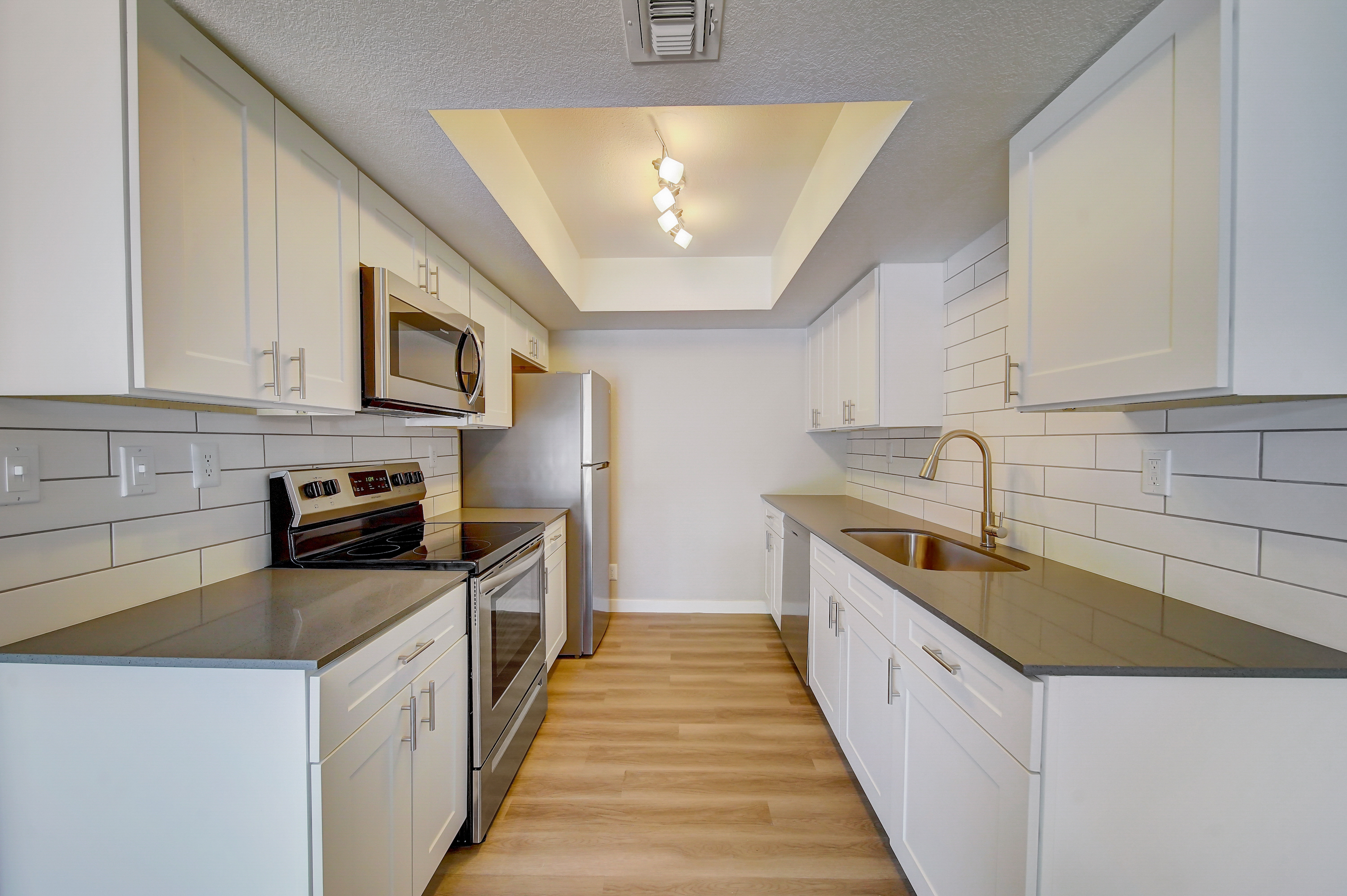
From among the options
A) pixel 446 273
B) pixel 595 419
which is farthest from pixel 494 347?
pixel 595 419

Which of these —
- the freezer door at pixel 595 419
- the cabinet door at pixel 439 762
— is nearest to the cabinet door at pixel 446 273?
the freezer door at pixel 595 419

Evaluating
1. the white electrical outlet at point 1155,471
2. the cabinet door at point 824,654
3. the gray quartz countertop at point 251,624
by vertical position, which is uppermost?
the white electrical outlet at point 1155,471

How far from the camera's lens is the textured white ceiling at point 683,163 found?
1945 mm

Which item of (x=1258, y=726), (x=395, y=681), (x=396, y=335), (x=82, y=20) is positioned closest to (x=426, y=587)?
(x=395, y=681)

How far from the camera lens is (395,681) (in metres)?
1.21

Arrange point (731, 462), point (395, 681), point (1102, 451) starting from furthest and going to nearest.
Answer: point (731, 462) < point (1102, 451) < point (395, 681)

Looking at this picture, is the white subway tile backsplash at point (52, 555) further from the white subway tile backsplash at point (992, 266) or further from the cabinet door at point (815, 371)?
the cabinet door at point (815, 371)

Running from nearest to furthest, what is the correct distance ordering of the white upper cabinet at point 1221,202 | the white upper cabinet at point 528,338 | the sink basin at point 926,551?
the white upper cabinet at point 1221,202 → the sink basin at point 926,551 → the white upper cabinet at point 528,338

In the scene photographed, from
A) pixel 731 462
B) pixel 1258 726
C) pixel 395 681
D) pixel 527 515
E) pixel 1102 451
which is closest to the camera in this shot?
pixel 1258 726

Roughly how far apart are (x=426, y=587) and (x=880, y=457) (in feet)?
8.73

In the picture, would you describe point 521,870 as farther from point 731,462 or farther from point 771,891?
point 731,462

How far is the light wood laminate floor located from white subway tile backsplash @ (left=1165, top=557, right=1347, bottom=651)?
115 centimetres

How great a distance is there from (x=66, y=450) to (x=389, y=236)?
1.03 meters

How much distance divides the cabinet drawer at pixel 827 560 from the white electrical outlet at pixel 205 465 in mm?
2014
